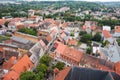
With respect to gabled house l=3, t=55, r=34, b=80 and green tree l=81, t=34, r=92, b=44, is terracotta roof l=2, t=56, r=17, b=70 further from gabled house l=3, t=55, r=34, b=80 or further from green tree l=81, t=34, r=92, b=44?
green tree l=81, t=34, r=92, b=44

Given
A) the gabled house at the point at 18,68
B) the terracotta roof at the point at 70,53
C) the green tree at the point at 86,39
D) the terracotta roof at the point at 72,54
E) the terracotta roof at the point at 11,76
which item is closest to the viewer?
the terracotta roof at the point at 11,76

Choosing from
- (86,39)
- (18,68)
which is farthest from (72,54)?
(86,39)

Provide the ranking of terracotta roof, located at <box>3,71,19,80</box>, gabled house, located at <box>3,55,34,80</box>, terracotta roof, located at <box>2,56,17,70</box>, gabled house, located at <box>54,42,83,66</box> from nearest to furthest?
terracotta roof, located at <box>3,71,19,80</box>, gabled house, located at <box>3,55,34,80</box>, terracotta roof, located at <box>2,56,17,70</box>, gabled house, located at <box>54,42,83,66</box>

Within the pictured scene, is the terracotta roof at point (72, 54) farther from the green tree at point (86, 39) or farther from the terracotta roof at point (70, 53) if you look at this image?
the green tree at point (86, 39)

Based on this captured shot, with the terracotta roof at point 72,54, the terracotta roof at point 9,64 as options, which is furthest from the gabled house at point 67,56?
the terracotta roof at point 9,64

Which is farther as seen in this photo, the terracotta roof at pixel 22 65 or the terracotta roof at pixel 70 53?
the terracotta roof at pixel 70 53

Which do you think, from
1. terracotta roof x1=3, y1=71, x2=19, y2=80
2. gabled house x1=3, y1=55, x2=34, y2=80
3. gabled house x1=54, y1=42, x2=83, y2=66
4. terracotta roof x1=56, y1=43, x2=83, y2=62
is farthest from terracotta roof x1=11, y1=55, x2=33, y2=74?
terracotta roof x1=56, y1=43, x2=83, y2=62

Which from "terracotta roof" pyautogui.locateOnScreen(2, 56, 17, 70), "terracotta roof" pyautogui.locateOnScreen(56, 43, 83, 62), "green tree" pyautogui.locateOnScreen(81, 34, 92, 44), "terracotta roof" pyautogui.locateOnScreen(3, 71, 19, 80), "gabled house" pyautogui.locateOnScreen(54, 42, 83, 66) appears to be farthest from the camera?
"green tree" pyautogui.locateOnScreen(81, 34, 92, 44)

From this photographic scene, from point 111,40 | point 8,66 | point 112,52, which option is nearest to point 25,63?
point 8,66
